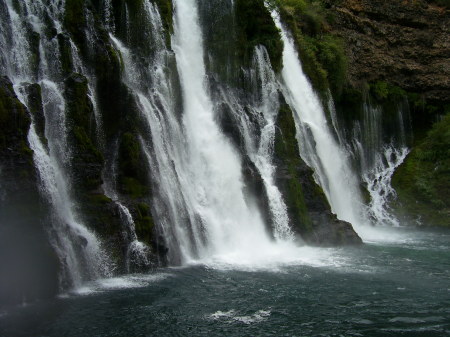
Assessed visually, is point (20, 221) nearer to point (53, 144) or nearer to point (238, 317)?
point (53, 144)

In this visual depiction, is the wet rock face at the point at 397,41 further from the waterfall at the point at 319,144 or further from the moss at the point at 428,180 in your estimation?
the waterfall at the point at 319,144

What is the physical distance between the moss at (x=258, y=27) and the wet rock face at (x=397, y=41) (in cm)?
966

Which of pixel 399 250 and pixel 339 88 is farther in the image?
pixel 339 88

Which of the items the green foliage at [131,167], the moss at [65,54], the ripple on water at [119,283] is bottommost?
the ripple on water at [119,283]

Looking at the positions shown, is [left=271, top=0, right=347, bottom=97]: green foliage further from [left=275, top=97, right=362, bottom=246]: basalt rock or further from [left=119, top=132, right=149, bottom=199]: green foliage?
[left=119, top=132, right=149, bottom=199]: green foliage

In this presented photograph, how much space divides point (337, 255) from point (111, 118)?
1019 centimetres

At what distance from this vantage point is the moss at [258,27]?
27.5 meters

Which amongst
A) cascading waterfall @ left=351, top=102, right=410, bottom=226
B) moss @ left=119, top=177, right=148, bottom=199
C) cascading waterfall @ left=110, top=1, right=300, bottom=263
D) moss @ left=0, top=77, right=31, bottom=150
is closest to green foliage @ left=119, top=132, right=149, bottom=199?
moss @ left=119, top=177, right=148, bottom=199

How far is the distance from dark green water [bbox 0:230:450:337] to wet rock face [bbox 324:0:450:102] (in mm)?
21670

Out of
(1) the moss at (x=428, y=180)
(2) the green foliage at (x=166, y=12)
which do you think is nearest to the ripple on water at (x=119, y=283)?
(2) the green foliage at (x=166, y=12)

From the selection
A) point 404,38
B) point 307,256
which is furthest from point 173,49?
point 404,38

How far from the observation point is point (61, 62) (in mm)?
17641

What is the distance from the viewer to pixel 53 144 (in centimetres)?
1612

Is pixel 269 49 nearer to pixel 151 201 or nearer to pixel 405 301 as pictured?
pixel 151 201
